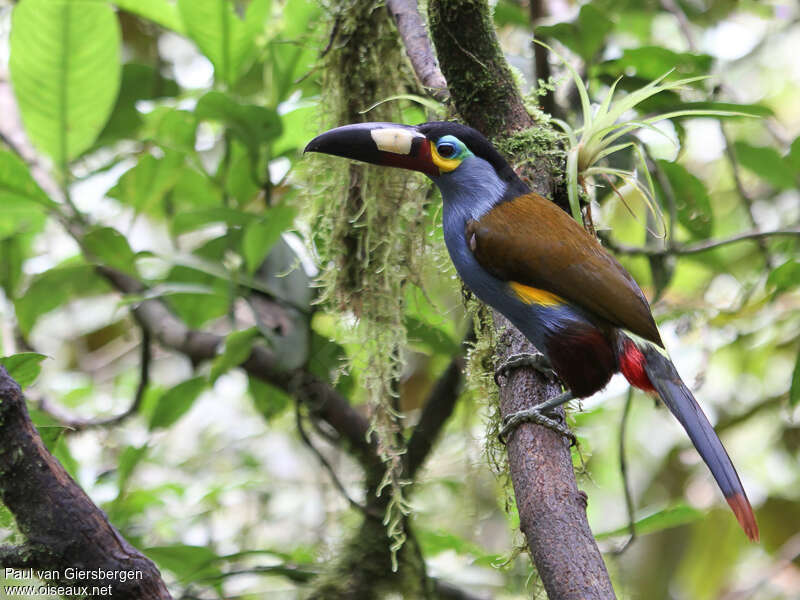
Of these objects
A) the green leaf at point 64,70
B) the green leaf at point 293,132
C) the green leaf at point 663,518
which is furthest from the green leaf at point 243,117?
the green leaf at point 663,518

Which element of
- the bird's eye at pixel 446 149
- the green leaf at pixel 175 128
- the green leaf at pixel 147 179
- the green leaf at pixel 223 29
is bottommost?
the green leaf at pixel 147 179

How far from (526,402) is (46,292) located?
167 centimetres

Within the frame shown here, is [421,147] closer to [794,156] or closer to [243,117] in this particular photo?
[243,117]

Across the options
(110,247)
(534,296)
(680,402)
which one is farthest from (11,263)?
(680,402)

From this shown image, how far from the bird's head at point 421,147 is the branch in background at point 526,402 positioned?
83 mm

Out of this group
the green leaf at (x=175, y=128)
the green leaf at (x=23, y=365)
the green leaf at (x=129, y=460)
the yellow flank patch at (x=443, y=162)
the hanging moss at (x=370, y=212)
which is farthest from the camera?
the green leaf at (x=175, y=128)

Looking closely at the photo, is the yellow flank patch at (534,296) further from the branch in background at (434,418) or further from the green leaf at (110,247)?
the green leaf at (110,247)

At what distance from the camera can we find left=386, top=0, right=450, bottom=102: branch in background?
2029 mm

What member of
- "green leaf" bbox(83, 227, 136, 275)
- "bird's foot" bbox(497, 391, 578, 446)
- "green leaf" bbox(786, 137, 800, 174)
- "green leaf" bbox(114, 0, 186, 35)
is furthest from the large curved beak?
"green leaf" bbox(786, 137, 800, 174)

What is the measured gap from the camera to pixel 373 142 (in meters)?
1.89

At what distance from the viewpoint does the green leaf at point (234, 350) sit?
91.2 inches

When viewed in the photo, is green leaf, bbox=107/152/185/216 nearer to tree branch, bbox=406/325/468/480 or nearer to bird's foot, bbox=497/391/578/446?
tree branch, bbox=406/325/468/480

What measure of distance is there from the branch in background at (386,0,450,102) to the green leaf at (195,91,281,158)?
519 mm

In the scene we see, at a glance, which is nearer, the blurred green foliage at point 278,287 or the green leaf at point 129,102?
the blurred green foliage at point 278,287
